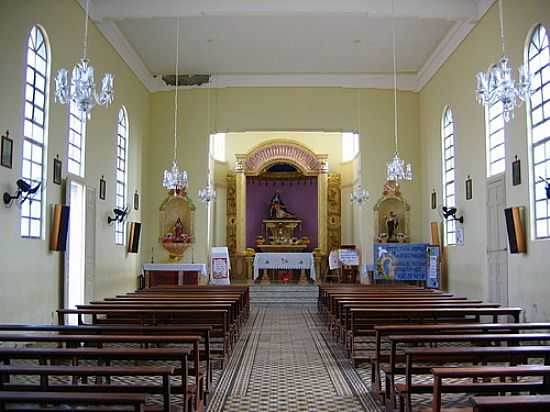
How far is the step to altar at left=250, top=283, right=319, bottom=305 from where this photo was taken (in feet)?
52.4

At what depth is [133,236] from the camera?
1526cm

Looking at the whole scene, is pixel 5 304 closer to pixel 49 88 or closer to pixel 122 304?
pixel 122 304

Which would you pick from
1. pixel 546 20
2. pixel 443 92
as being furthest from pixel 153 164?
pixel 546 20

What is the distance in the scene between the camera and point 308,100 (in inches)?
696

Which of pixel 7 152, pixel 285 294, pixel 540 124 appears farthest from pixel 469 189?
pixel 7 152

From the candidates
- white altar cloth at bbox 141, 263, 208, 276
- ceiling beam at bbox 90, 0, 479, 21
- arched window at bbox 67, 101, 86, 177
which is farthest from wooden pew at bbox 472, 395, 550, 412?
white altar cloth at bbox 141, 263, 208, 276

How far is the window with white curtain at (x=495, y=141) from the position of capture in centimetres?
1172

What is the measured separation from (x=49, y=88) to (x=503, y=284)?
904 centimetres

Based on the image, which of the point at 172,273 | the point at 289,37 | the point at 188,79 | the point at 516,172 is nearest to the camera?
the point at 516,172

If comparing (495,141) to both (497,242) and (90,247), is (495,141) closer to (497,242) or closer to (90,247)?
(497,242)

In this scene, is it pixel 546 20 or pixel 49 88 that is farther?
pixel 49 88

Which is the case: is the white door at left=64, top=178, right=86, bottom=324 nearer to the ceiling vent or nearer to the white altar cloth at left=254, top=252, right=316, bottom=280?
the ceiling vent

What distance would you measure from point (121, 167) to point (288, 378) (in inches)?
392

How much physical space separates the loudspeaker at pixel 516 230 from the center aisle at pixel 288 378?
3.72 meters
